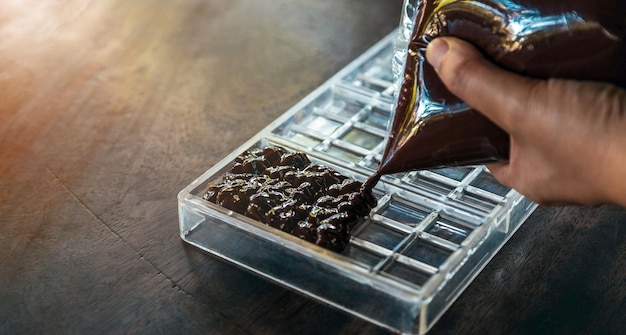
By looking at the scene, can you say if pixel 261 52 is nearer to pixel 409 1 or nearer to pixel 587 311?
pixel 409 1

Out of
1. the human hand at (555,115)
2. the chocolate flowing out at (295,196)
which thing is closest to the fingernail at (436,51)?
the human hand at (555,115)

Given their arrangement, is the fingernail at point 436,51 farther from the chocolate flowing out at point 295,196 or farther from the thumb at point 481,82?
the chocolate flowing out at point 295,196

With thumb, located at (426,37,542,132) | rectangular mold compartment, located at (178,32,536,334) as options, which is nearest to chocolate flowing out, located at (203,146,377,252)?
rectangular mold compartment, located at (178,32,536,334)

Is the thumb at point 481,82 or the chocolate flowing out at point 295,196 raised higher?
the thumb at point 481,82

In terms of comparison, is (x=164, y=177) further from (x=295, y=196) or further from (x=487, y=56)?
(x=487, y=56)

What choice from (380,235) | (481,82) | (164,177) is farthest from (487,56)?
(164,177)

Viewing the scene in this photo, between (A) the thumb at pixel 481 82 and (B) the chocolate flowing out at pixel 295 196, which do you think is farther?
(B) the chocolate flowing out at pixel 295 196

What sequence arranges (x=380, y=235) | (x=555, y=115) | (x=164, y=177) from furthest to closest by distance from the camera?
1. (x=164, y=177)
2. (x=380, y=235)
3. (x=555, y=115)
